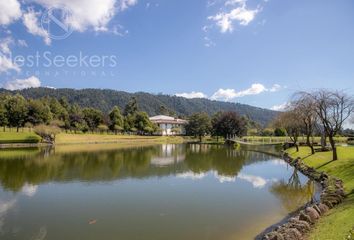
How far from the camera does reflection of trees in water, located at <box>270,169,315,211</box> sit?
16.0 metres

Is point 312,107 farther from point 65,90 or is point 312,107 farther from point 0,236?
point 65,90

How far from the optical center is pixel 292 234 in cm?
934

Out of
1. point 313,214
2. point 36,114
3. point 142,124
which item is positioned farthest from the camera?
point 142,124

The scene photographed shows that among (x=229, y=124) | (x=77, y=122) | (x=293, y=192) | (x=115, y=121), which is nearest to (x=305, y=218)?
(x=293, y=192)

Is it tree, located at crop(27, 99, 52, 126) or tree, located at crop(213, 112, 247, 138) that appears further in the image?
tree, located at crop(213, 112, 247, 138)

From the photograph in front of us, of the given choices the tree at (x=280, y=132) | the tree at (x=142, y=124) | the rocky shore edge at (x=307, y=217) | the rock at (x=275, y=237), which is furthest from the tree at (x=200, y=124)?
the rock at (x=275, y=237)

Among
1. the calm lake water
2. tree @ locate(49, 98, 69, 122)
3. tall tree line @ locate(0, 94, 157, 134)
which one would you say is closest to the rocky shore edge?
the calm lake water

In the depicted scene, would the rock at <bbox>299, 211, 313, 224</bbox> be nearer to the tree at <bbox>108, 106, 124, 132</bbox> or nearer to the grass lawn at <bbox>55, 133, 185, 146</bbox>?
the grass lawn at <bbox>55, 133, 185, 146</bbox>

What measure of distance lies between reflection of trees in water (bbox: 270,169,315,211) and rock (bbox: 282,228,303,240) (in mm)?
5354

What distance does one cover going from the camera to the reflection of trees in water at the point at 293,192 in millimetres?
15953

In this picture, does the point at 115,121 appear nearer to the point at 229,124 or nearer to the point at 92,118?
the point at 92,118

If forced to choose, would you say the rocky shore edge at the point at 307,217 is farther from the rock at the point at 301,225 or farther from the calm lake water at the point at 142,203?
the calm lake water at the point at 142,203

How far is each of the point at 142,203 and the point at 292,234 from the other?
8.06 meters

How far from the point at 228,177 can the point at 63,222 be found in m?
15.1
